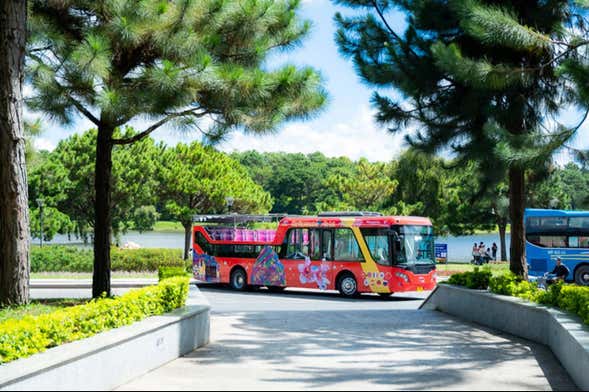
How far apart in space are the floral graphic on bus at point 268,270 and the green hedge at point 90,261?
28.3ft

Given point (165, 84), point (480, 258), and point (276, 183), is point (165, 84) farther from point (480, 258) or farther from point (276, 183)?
point (276, 183)

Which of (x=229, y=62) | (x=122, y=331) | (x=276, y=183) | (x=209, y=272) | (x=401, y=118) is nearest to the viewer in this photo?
(x=122, y=331)

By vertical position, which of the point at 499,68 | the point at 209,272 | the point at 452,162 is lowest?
the point at 209,272

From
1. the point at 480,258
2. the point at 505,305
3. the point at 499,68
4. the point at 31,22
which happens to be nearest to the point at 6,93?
the point at 31,22

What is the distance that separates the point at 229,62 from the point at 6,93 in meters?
4.24

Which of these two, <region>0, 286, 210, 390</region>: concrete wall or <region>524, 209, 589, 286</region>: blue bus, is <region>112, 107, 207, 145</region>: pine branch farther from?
<region>524, 209, 589, 286</region>: blue bus

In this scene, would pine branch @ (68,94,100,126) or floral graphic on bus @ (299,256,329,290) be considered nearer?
→ pine branch @ (68,94,100,126)

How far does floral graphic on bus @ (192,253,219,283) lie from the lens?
26391mm

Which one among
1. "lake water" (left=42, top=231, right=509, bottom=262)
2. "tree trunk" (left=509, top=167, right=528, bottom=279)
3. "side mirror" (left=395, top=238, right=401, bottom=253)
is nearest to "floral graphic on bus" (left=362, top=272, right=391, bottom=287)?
"side mirror" (left=395, top=238, right=401, bottom=253)

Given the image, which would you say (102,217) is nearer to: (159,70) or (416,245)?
(159,70)

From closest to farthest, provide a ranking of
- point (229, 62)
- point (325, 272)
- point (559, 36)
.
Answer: point (559, 36) < point (229, 62) < point (325, 272)

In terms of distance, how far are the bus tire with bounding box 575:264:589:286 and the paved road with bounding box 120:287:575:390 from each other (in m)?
16.8

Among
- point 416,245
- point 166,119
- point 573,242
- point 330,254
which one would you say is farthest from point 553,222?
point 166,119

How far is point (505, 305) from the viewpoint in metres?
11.8
